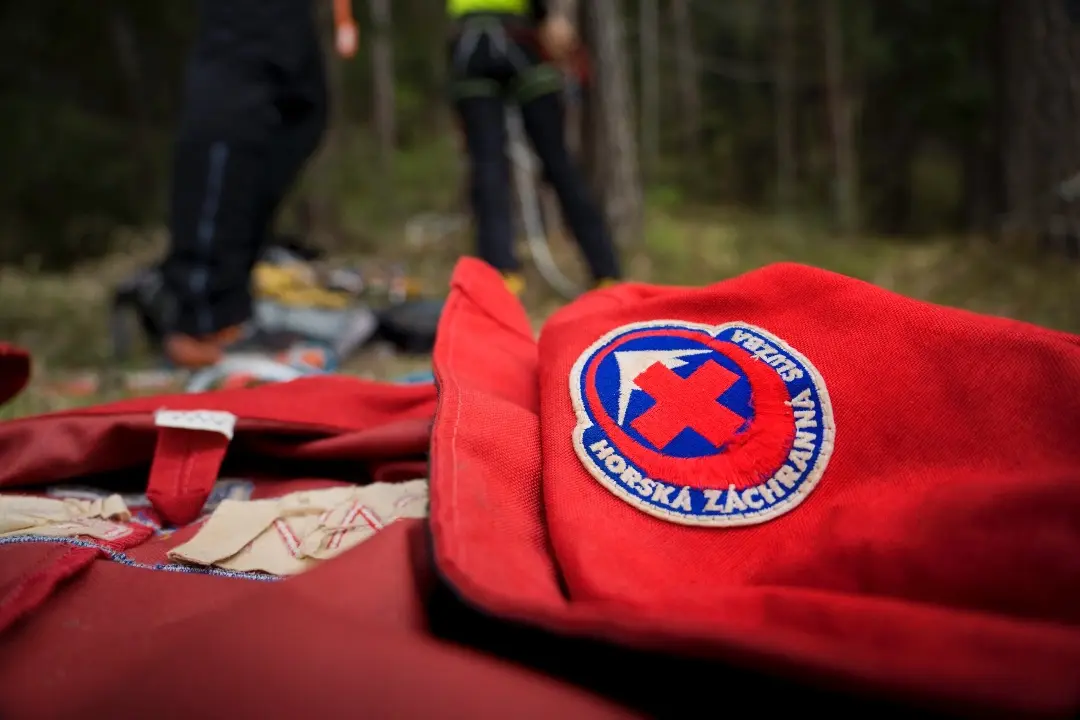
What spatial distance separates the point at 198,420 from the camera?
2.51 ft

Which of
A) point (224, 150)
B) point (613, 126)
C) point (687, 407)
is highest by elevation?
point (613, 126)

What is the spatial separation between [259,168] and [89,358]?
0.87 metres

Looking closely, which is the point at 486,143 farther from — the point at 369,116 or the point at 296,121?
the point at 369,116

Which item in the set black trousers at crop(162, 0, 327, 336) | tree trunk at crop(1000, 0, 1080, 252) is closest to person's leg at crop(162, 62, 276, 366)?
black trousers at crop(162, 0, 327, 336)

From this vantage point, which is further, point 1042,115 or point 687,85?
point 687,85

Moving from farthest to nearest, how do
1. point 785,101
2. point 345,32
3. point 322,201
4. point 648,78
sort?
point 785,101 < point 648,78 < point 322,201 < point 345,32

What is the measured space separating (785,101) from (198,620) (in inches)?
487

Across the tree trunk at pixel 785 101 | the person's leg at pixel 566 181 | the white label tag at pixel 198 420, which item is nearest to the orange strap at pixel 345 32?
the person's leg at pixel 566 181

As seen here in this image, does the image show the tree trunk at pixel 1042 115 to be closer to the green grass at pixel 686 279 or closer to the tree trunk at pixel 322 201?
the green grass at pixel 686 279

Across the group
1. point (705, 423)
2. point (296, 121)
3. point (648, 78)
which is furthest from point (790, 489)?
point (648, 78)

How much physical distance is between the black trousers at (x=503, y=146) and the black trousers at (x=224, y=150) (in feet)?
1.93

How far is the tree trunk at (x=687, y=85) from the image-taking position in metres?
12.2

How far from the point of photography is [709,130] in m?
12.5

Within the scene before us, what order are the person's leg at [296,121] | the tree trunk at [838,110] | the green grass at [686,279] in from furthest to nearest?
the tree trunk at [838,110], the green grass at [686,279], the person's leg at [296,121]
